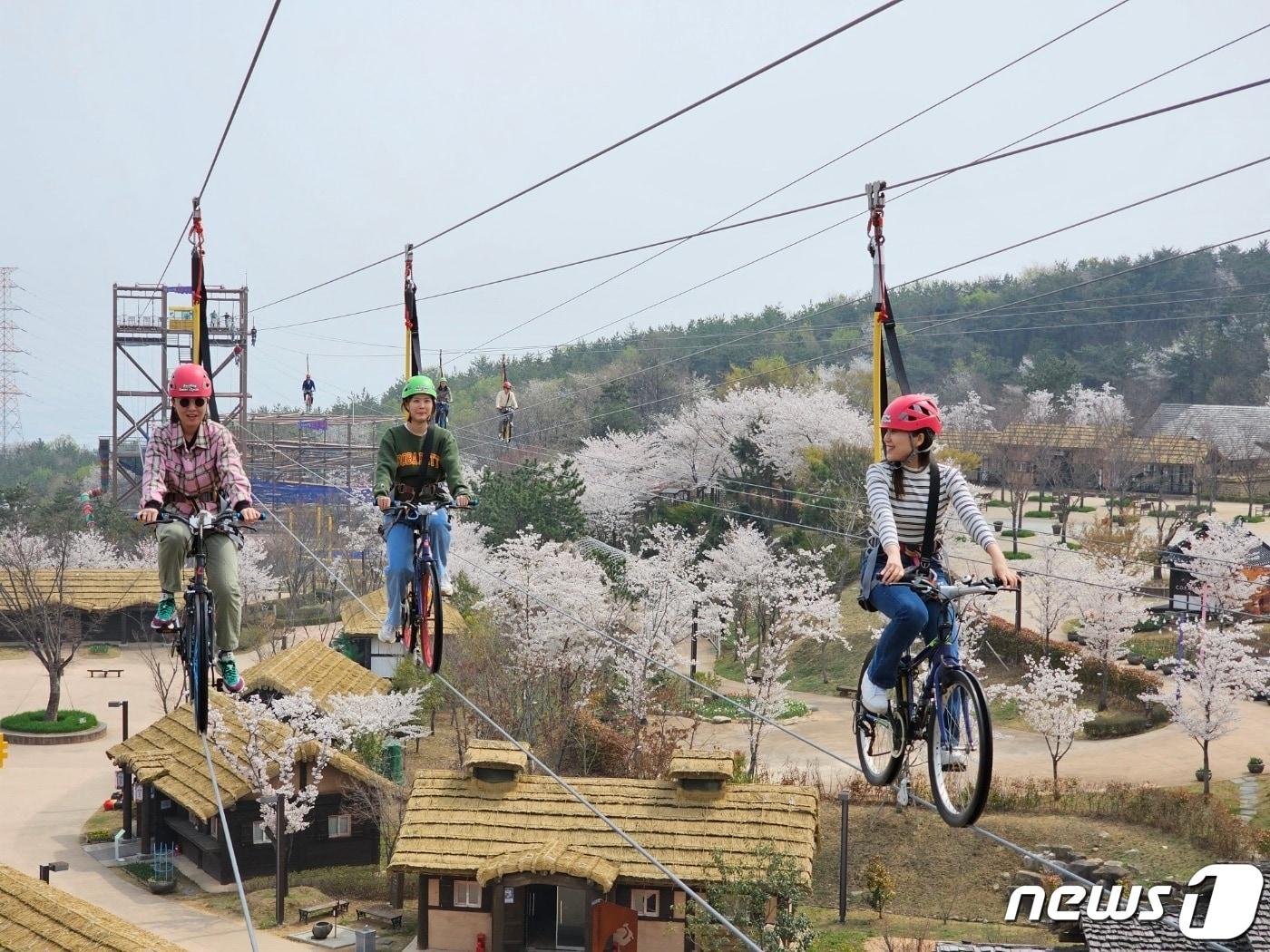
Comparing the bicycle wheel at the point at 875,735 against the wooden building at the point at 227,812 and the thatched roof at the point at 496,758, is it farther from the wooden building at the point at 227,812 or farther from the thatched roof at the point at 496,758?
the wooden building at the point at 227,812

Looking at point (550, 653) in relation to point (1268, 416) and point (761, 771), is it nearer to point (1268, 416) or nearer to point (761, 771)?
point (761, 771)

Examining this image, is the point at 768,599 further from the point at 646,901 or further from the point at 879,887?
the point at 646,901

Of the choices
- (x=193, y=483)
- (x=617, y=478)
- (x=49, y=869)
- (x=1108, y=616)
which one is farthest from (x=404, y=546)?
(x=617, y=478)

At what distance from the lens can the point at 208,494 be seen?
9320mm

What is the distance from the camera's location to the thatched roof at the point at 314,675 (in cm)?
3659

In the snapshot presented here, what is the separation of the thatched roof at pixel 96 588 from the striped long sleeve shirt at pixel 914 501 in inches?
1788

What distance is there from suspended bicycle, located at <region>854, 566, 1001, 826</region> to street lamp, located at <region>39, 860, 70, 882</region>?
2572 centimetres

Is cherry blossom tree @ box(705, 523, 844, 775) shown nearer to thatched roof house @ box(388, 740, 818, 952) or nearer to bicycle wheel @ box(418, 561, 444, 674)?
thatched roof house @ box(388, 740, 818, 952)

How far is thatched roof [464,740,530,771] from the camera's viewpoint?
1057 inches

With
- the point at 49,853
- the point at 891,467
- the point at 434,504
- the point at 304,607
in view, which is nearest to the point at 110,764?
the point at 49,853

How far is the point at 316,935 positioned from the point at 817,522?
1189 inches

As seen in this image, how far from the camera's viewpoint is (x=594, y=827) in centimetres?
2620

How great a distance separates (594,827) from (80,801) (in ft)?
57.9

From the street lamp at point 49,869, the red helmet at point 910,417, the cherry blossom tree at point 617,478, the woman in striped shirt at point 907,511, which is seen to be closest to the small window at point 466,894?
the street lamp at point 49,869
